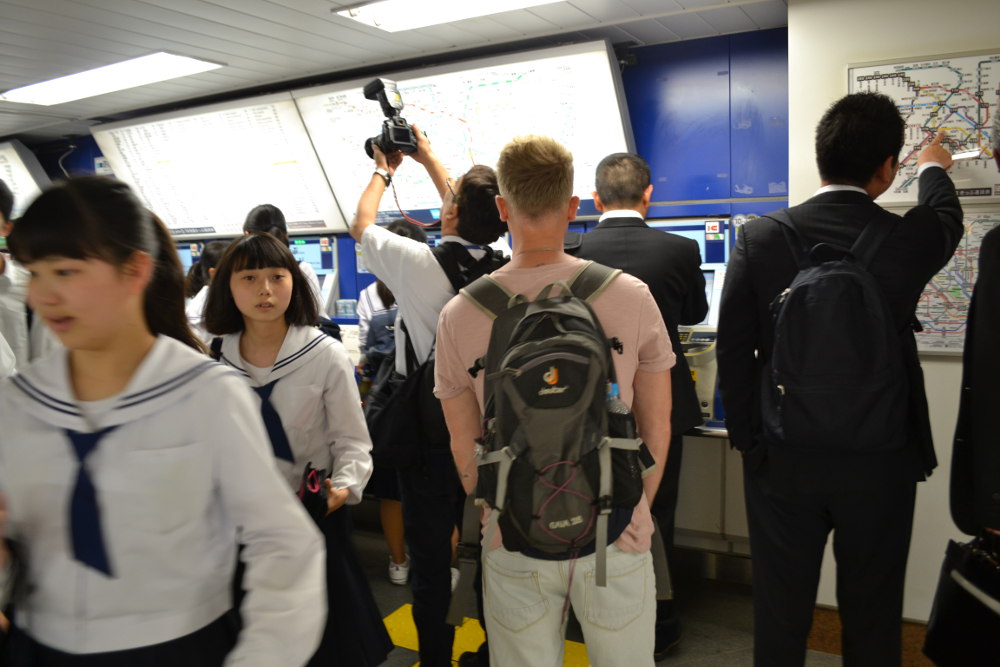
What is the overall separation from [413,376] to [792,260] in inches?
49.0

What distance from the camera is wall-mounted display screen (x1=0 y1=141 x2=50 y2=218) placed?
6.56 metres

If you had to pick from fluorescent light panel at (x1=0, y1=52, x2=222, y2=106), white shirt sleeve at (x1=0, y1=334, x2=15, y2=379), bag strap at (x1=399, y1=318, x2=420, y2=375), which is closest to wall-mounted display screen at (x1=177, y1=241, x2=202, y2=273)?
fluorescent light panel at (x1=0, y1=52, x2=222, y2=106)

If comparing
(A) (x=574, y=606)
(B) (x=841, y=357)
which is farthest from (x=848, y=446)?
(A) (x=574, y=606)

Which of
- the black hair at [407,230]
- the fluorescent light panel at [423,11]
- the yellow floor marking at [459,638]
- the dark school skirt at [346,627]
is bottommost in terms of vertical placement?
the yellow floor marking at [459,638]

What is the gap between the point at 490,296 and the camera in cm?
170

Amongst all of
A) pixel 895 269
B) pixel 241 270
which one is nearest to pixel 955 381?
pixel 895 269

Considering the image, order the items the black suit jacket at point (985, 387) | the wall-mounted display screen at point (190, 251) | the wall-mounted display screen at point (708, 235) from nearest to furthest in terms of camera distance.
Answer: the black suit jacket at point (985, 387) → the wall-mounted display screen at point (708, 235) → the wall-mounted display screen at point (190, 251)

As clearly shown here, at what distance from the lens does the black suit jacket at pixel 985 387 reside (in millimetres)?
1870

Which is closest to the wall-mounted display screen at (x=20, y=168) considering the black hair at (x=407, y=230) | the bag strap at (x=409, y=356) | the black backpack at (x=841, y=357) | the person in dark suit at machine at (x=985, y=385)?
the black hair at (x=407, y=230)

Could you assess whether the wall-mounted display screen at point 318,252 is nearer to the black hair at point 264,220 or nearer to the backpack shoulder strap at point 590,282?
the black hair at point 264,220

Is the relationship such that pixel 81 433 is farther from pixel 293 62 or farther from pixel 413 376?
pixel 293 62

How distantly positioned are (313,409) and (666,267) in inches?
53.8

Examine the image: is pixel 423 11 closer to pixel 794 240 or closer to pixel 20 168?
pixel 794 240

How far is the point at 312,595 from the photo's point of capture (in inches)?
46.2
